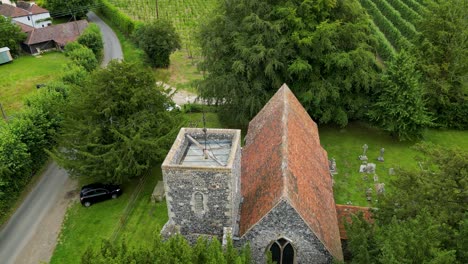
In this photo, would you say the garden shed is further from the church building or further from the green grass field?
the church building

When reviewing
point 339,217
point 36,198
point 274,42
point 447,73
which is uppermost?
point 274,42

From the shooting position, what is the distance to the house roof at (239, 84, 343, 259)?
1973 centimetres

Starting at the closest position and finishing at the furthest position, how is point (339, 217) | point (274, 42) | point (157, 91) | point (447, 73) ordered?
point (339, 217)
point (157, 91)
point (274, 42)
point (447, 73)

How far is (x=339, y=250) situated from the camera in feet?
67.1

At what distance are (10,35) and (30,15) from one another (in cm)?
1045

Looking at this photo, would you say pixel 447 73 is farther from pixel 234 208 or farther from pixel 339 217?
pixel 234 208

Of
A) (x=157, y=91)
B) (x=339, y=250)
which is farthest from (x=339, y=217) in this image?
(x=157, y=91)

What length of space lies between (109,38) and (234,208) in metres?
59.6

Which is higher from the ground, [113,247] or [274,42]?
[274,42]

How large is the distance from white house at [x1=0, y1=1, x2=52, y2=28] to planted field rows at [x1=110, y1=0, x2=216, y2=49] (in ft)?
53.4

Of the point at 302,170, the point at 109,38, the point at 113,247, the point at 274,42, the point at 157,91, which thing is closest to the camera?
the point at 113,247

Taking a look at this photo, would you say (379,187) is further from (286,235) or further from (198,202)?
(198,202)

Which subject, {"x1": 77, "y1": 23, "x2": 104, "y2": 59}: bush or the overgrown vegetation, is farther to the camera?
{"x1": 77, "y1": 23, "x2": 104, "y2": 59}: bush

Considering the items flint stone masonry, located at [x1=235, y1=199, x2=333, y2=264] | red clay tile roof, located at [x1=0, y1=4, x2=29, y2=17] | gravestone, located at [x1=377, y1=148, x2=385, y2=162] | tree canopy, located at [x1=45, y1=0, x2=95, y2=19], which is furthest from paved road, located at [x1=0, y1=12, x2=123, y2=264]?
tree canopy, located at [x1=45, y1=0, x2=95, y2=19]
